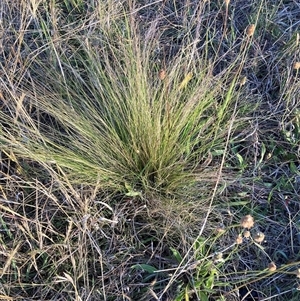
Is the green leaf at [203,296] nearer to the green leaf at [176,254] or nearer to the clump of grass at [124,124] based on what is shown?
the green leaf at [176,254]

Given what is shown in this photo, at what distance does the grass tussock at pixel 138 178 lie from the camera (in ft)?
3.58

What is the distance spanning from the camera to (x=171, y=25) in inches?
58.7

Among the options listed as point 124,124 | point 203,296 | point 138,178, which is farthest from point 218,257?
point 124,124

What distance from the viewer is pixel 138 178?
1.18 meters

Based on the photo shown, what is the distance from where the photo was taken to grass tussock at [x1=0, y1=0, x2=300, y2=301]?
1.09 metres

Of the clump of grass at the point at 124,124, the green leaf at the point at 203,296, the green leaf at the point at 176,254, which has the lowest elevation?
the green leaf at the point at 203,296

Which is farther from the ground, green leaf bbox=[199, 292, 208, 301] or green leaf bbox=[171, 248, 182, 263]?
green leaf bbox=[171, 248, 182, 263]

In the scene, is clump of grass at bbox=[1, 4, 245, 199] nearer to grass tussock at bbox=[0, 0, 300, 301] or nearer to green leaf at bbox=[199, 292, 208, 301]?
grass tussock at bbox=[0, 0, 300, 301]

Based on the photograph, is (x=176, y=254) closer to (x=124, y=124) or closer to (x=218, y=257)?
(x=218, y=257)

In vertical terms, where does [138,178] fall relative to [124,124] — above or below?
below

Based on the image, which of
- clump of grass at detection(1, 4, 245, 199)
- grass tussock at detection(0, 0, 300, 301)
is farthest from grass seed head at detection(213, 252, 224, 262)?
clump of grass at detection(1, 4, 245, 199)

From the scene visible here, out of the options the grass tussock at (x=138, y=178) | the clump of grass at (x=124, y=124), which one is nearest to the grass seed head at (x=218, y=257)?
the grass tussock at (x=138, y=178)

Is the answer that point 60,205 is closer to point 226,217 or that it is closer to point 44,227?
point 44,227

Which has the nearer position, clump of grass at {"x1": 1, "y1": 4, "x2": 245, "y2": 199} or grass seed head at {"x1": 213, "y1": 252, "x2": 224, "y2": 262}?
grass seed head at {"x1": 213, "y1": 252, "x2": 224, "y2": 262}
